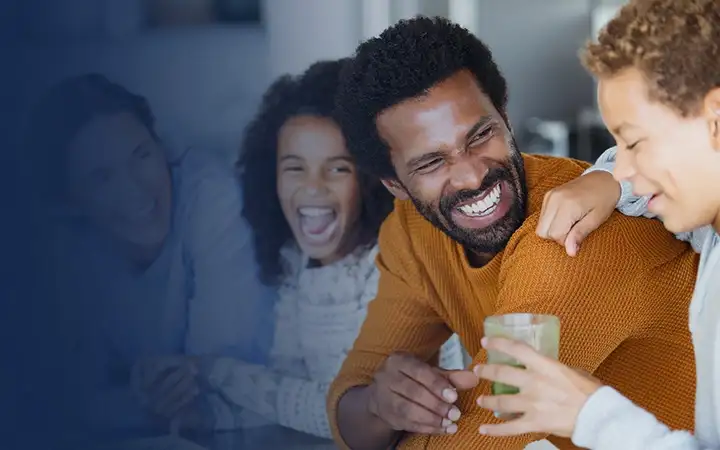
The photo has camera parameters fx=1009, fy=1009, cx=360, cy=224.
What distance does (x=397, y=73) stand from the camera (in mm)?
1935

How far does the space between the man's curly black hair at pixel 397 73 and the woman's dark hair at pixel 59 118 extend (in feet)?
1.58

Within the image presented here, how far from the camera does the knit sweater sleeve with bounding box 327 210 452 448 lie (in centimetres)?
213

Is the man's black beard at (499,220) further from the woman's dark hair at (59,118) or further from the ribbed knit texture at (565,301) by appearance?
the woman's dark hair at (59,118)

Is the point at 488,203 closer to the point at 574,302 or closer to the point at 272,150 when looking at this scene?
the point at 574,302

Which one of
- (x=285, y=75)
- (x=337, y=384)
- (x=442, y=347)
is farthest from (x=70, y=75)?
(x=442, y=347)

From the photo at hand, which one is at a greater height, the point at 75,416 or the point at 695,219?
the point at 695,219

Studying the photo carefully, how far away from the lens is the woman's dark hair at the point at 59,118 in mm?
1778

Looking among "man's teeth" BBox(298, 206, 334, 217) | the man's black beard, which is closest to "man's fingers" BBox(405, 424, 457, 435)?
the man's black beard

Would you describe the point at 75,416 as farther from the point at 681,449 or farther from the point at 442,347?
the point at 681,449

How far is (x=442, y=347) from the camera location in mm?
2359

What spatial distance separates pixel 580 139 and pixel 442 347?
1.58 m

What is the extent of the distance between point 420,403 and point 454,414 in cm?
8

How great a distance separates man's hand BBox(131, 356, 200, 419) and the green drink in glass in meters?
0.81

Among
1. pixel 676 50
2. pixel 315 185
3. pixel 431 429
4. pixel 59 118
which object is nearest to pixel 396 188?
pixel 315 185
